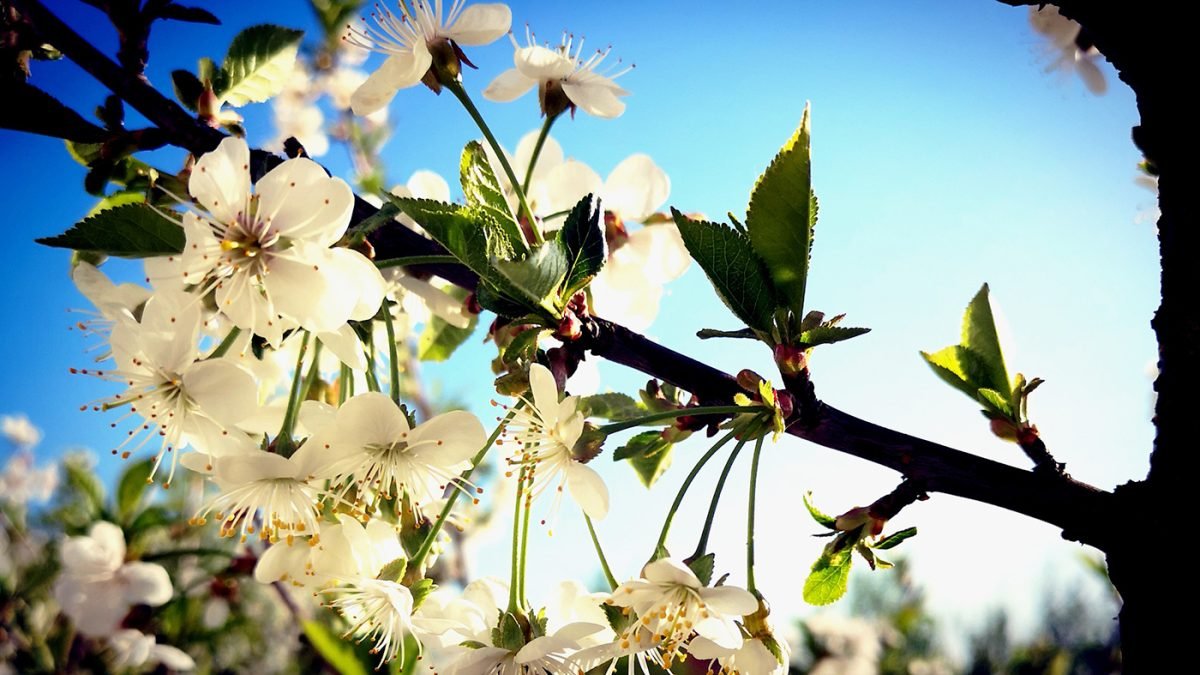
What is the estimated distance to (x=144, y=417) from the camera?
931 millimetres

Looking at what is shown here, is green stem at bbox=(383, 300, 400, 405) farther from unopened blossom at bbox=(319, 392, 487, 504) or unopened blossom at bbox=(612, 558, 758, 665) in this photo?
unopened blossom at bbox=(612, 558, 758, 665)

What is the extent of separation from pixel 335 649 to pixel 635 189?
2.39 feet

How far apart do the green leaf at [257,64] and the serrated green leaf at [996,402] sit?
Result: 38.3 inches

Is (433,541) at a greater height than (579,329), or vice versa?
(579,329)

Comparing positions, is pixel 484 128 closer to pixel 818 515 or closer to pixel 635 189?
pixel 635 189

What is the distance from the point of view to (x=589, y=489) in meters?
0.83

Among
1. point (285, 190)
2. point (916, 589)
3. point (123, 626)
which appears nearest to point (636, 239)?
point (285, 190)

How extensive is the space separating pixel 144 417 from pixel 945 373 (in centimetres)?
94

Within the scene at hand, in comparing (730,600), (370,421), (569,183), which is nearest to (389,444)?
(370,421)

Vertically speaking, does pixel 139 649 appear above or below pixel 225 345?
below

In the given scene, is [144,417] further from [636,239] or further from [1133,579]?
[1133,579]

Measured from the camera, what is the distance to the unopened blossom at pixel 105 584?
1.85 metres

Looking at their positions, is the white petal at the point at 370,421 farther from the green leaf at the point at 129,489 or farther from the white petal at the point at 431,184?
the green leaf at the point at 129,489

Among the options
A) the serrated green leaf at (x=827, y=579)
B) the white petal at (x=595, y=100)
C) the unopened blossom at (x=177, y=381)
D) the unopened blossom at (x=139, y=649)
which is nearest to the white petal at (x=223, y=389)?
the unopened blossom at (x=177, y=381)
